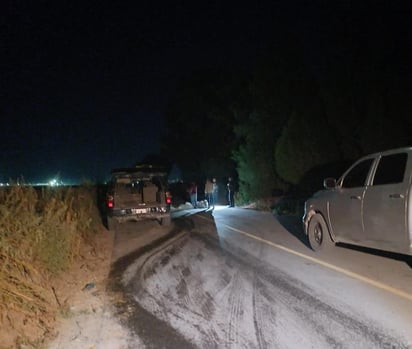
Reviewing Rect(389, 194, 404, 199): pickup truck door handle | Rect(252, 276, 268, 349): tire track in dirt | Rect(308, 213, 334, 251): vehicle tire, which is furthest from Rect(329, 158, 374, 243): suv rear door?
Rect(252, 276, 268, 349): tire track in dirt

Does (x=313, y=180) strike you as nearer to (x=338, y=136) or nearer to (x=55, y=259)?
(x=338, y=136)

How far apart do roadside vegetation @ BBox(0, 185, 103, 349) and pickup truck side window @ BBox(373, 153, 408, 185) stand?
5.28m

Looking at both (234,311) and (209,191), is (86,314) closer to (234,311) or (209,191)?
(234,311)

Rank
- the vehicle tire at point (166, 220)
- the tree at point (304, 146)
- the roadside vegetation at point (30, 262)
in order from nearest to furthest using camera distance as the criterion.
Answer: the roadside vegetation at point (30, 262)
the vehicle tire at point (166, 220)
the tree at point (304, 146)

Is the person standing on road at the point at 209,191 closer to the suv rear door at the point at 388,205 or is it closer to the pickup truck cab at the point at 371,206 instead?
the pickup truck cab at the point at 371,206

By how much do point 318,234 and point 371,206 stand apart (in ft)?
7.61

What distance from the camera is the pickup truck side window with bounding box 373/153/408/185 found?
6652 millimetres

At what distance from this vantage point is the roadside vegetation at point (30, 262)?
16.4ft

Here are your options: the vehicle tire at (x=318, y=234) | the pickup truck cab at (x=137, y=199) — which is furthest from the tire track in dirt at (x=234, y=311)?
the pickup truck cab at (x=137, y=199)

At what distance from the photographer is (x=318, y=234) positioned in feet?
30.8

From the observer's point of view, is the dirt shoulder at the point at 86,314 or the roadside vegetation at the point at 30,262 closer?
the dirt shoulder at the point at 86,314

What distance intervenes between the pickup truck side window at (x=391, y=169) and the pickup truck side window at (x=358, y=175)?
36cm

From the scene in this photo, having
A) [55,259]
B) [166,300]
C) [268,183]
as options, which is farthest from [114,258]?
[268,183]

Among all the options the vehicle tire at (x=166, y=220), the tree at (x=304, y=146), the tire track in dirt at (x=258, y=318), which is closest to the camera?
the tire track in dirt at (x=258, y=318)
